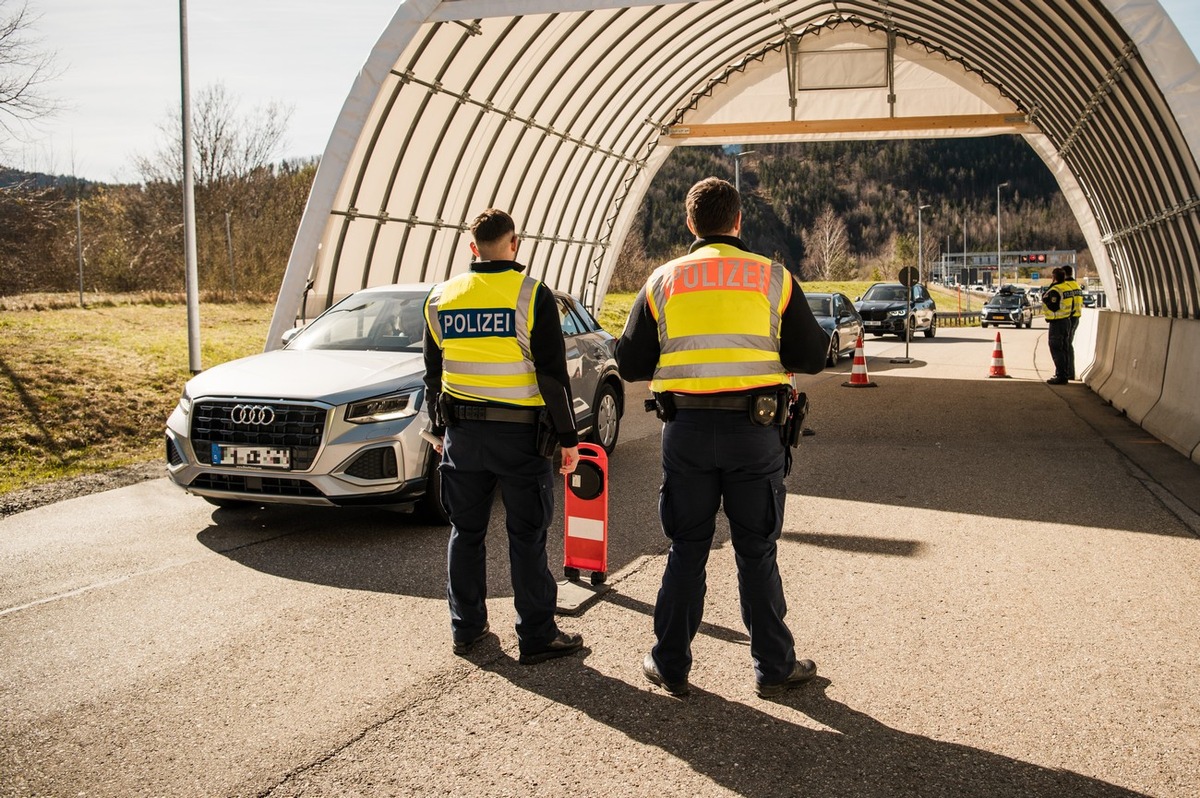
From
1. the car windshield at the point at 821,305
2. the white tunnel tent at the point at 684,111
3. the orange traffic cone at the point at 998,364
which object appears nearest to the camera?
the white tunnel tent at the point at 684,111

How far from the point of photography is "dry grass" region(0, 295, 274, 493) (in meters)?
10.4

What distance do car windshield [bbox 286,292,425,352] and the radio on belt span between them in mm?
2620

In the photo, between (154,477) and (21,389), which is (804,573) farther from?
(21,389)

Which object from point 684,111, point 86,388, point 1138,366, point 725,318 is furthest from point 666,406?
point 684,111

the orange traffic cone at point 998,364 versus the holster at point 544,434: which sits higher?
the holster at point 544,434

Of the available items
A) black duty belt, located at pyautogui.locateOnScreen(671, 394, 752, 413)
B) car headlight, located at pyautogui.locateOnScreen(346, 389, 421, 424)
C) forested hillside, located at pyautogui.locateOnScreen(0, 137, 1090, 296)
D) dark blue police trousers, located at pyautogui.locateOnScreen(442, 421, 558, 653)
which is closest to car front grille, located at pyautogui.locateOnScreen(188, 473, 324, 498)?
car headlight, located at pyautogui.locateOnScreen(346, 389, 421, 424)

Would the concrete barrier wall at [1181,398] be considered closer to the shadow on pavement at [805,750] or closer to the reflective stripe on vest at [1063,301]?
the reflective stripe on vest at [1063,301]

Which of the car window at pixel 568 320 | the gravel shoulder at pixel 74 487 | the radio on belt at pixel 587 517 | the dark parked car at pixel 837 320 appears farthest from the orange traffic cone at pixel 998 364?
the radio on belt at pixel 587 517

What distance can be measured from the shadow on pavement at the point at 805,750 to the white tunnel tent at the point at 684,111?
686cm

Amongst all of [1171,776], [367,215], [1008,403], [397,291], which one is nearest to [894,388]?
[1008,403]

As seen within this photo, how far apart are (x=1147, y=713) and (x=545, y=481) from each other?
2560 mm

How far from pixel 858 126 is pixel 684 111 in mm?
3565

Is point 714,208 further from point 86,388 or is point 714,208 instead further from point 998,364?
point 998,364

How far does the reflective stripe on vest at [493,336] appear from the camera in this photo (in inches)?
179
